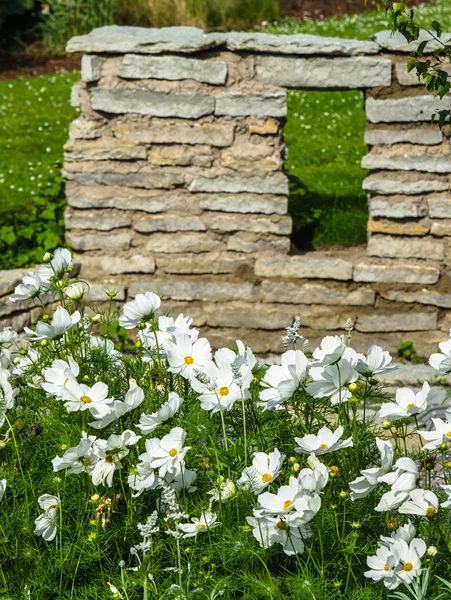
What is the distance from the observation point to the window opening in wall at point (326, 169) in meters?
5.99

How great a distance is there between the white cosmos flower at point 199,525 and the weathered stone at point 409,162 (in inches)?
132

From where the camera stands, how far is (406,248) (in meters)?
5.52

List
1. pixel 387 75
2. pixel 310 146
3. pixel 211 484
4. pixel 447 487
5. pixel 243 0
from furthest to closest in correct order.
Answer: pixel 243 0, pixel 310 146, pixel 387 75, pixel 211 484, pixel 447 487

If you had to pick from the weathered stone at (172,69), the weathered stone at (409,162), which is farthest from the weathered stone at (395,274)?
the weathered stone at (172,69)

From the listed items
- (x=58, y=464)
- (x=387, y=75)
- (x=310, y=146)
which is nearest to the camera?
(x=58, y=464)

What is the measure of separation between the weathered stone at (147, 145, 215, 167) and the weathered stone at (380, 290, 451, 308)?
50.6 inches

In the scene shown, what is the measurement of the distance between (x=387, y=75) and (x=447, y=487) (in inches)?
140

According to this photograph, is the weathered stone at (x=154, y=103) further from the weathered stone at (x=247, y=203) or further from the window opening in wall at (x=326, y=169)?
the window opening in wall at (x=326, y=169)

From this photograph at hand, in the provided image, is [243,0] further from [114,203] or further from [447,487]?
[447,487]

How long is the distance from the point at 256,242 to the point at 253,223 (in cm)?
11

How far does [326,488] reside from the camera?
2424 millimetres

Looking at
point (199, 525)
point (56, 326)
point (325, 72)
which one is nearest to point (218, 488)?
point (199, 525)

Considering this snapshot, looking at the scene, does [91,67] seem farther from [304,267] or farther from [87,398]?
[87,398]

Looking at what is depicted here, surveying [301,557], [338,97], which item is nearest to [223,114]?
[301,557]
